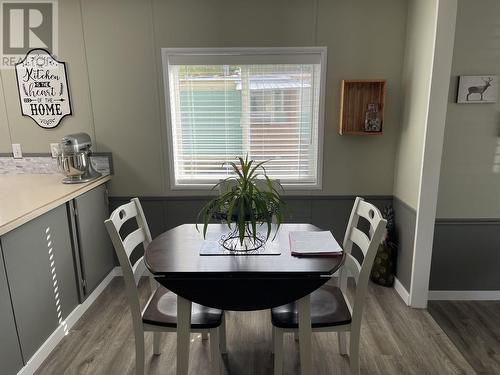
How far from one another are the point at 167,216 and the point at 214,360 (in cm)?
153

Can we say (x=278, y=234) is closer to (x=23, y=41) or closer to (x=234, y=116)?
(x=234, y=116)

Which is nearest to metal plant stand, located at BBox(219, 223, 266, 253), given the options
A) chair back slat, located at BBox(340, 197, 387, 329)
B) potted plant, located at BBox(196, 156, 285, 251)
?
potted plant, located at BBox(196, 156, 285, 251)

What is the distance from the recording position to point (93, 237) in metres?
2.61

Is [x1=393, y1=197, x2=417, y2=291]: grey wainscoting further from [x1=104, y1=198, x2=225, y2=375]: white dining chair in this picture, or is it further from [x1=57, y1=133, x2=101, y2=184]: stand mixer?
[x1=57, y1=133, x2=101, y2=184]: stand mixer

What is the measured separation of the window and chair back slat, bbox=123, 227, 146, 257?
3.12 feet

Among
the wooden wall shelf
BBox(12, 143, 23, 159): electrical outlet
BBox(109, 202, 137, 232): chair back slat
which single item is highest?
the wooden wall shelf

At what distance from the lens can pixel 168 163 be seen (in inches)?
112

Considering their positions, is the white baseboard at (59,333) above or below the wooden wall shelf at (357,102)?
below

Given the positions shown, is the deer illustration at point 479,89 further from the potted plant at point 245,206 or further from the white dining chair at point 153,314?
the white dining chair at point 153,314

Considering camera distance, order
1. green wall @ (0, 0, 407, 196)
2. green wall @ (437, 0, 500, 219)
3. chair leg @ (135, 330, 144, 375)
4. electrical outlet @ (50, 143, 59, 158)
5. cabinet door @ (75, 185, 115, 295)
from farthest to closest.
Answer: electrical outlet @ (50, 143, 59, 158), green wall @ (0, 0, 407, 196), cabinet door @ (75, 185, 115, 295), green wall @ (437, 0, 500, 219), chair leg @ (135, 330, 144, 375)

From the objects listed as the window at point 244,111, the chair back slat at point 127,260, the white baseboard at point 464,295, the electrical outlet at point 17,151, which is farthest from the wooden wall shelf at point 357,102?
the electrical outlet at point 17,151

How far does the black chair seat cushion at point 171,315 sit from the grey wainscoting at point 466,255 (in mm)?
1805

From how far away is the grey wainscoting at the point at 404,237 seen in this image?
2.52 metres

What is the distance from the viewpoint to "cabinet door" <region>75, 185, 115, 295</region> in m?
2.45
